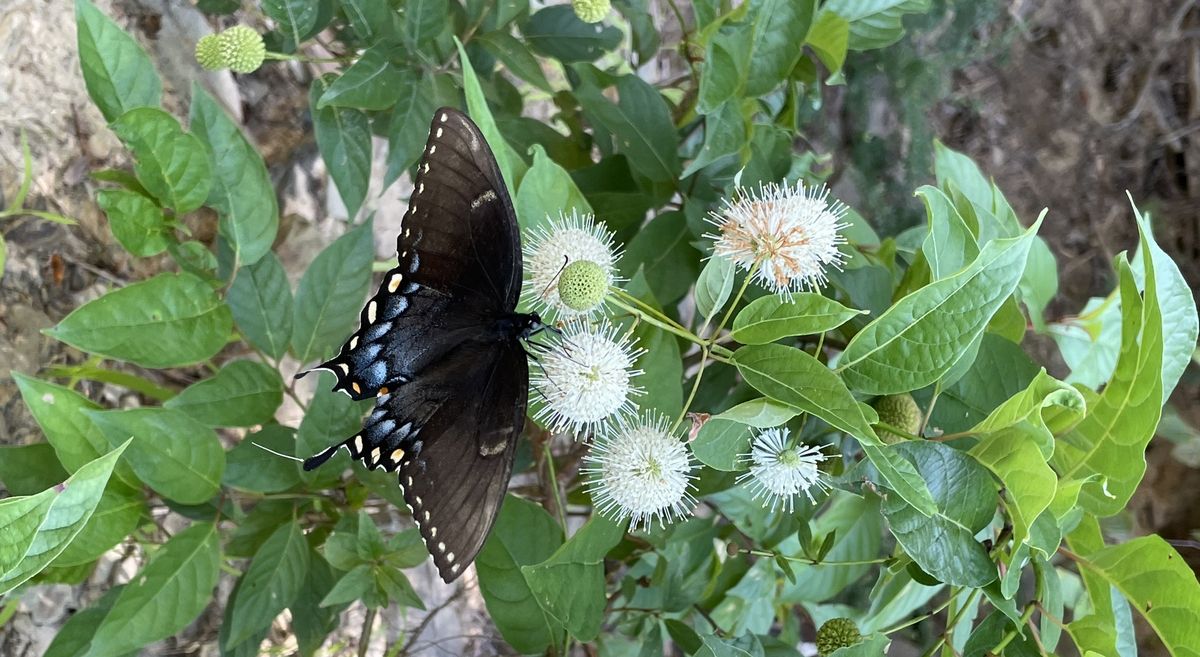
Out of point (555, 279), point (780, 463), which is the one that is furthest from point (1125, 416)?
point (555, 279)

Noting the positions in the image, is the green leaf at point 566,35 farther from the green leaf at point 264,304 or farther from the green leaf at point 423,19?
the green leaf at point 264,304

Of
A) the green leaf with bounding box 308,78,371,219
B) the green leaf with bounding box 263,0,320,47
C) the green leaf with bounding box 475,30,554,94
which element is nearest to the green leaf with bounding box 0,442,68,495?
the green leaf with bounding box 308,78,371,219

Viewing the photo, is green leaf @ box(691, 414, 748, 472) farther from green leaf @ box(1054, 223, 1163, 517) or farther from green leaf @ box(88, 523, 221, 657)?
green leaf @ box(88, 523, 221, 657)

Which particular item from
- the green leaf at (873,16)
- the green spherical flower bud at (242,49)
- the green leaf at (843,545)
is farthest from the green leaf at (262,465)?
the green leaf at (873,16)

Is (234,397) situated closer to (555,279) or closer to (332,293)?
(332,293)

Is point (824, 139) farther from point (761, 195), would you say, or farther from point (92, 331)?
point (92, 331)

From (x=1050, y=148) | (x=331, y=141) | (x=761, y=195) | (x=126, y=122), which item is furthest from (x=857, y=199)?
(x=126, y=122)
